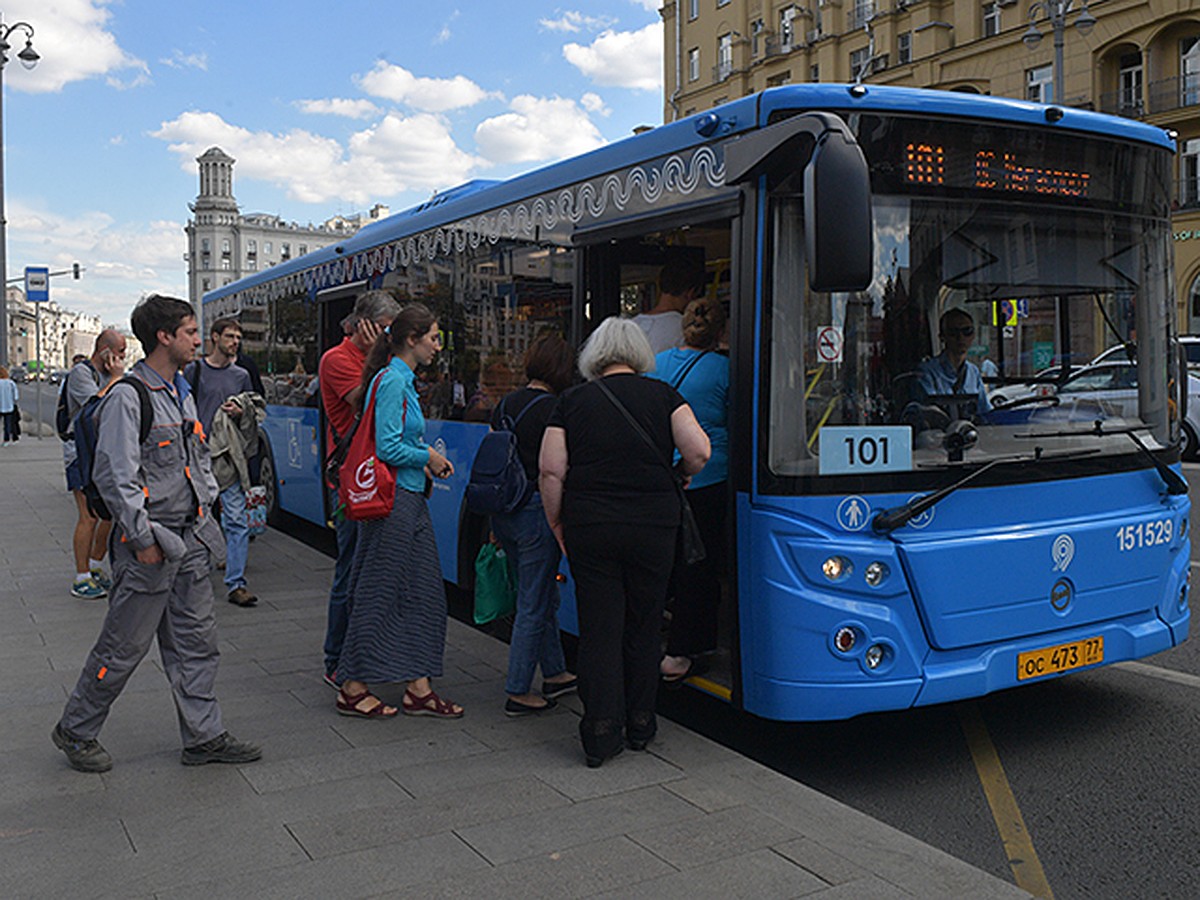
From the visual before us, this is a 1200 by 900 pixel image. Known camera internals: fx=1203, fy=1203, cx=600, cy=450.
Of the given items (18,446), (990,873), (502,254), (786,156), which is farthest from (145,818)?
(18,446)

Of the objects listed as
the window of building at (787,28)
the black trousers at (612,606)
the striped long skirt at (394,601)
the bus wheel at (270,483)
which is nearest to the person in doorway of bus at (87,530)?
the bus wheel at (270,483)

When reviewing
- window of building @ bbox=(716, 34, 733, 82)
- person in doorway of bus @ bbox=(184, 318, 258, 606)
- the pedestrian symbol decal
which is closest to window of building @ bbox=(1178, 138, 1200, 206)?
window of building @ bbox=(716, 34, 733, 82)

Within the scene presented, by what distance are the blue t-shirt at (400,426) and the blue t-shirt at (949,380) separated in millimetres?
2226

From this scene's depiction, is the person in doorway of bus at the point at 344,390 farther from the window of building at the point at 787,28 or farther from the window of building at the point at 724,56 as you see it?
the window of building at the point at 724,56

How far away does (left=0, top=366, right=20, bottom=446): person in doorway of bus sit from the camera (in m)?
26.7

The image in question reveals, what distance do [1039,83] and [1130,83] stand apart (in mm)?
2679

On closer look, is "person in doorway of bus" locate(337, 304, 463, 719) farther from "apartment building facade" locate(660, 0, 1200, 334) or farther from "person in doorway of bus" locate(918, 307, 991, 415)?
"apartment building facade" locate(660, 0, 1200, 334)

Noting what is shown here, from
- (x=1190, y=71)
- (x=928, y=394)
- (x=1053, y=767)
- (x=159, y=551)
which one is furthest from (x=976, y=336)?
(x=1190, y=71)

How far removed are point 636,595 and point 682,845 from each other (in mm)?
1147

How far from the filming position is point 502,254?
24.0 feet

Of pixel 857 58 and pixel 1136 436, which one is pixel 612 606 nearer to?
pixel 1136 436

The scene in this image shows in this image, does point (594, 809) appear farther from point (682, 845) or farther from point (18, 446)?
point (18, 446)

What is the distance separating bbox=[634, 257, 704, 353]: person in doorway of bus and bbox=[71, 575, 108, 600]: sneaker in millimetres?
4838

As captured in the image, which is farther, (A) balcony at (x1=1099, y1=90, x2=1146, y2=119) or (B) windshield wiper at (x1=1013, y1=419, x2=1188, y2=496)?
(A) balcony at (x1=1099, y1=90, x2=1146, y2=119)
